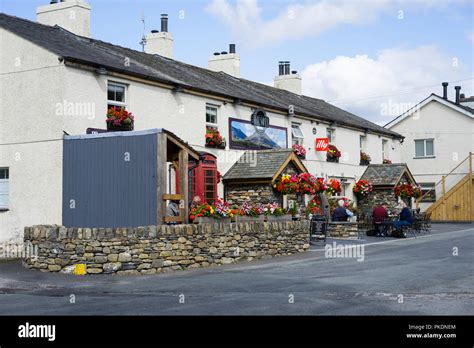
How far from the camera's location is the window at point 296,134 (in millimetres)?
30016

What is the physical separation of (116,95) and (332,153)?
→ 47.9 ft

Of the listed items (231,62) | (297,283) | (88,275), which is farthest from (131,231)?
(231,62)

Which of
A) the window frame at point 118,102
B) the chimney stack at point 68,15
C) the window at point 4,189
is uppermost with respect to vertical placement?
the chimney stack at point 68,15

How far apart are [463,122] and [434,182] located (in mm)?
4395

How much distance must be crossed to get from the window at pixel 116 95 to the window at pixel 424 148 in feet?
93.8

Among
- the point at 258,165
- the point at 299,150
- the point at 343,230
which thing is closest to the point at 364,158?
the point at 299,150

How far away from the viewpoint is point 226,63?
113 feet

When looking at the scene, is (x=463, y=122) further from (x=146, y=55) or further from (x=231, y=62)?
(x=146, y=55)

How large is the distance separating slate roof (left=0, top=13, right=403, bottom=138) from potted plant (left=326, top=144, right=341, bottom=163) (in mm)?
1413

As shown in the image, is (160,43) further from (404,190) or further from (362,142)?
(404,190)

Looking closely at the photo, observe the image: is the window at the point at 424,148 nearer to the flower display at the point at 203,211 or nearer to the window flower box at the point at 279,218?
the window flower box at the point at 279,218

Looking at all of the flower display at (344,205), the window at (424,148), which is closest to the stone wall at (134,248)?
the flower display at (344,205)
